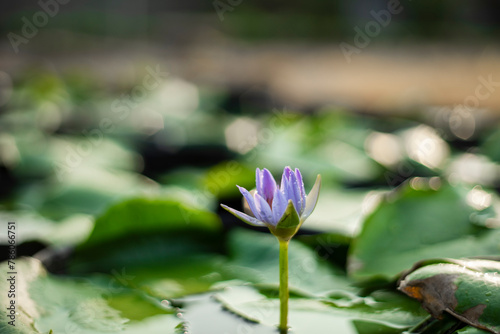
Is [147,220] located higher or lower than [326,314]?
higher

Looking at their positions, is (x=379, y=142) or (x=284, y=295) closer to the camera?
(x=284, y=295)

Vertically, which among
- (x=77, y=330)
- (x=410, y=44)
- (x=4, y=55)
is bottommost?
(x=77, y=330)

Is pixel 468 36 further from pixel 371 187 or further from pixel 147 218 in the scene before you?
pixel 147 218

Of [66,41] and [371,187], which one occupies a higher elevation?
[66,41]

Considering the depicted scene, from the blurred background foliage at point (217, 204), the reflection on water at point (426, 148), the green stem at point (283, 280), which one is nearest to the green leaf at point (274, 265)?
the blurred background foliage at point (217, 204)

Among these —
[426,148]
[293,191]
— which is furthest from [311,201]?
[426,148]

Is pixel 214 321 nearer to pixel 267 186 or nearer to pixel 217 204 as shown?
pixel 267 186

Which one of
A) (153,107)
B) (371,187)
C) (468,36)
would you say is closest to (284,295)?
(371,187)
